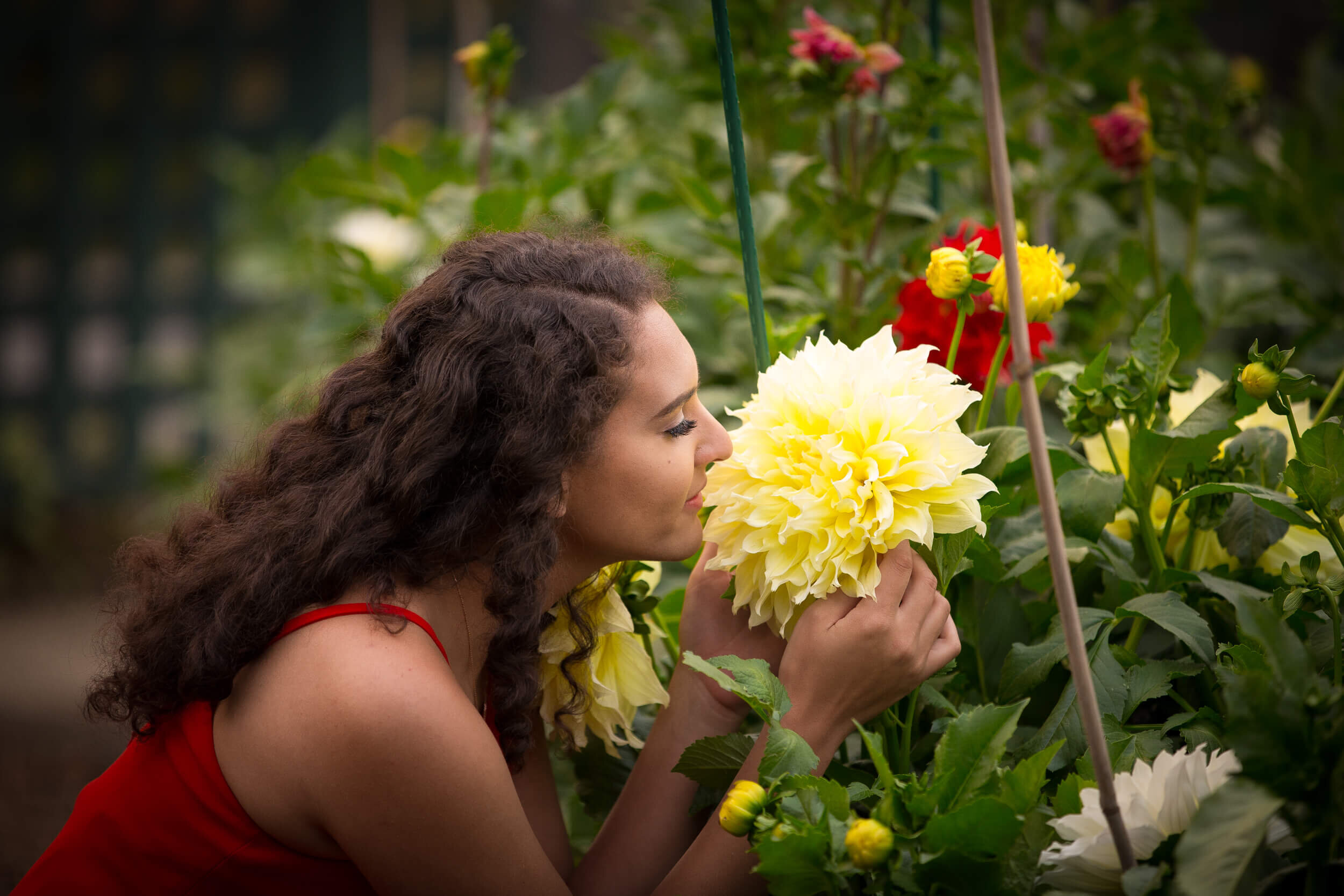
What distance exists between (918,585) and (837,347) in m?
0.20

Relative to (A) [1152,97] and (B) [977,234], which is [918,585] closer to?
(B) [977,234]

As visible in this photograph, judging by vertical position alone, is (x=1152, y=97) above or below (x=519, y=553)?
above

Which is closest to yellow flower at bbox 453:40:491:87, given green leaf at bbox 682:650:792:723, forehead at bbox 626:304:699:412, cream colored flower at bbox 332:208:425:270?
cream colored flower at bbox 332:208:425:270

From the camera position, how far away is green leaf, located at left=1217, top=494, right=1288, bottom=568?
0.83 m

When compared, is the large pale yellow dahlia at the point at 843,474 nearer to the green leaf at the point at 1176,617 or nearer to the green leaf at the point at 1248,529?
the green leaf at the point at 1176,617

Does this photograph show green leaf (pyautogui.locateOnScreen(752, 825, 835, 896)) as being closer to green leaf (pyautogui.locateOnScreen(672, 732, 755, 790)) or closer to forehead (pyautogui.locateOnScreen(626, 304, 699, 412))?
green leaf (pyautogui.locateOnScreen(672, 732, 755, 790))

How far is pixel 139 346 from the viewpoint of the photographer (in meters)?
4.54

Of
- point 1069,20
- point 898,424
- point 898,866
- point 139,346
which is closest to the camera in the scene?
point 898,866

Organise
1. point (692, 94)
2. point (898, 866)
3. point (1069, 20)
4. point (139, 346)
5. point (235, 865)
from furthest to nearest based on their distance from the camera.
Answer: point (139, 346), point (1069, 20), point (692, 94), point (235, 865), point (898, 866)

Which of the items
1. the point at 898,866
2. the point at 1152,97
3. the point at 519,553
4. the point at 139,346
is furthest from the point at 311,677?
the point at 139,346

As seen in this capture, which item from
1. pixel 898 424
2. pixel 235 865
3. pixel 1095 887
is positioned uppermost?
pixel 898 424

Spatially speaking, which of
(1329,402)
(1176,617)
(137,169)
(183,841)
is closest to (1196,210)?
(1329,402)

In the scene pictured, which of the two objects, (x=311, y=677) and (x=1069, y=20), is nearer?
(x=311, y=677)

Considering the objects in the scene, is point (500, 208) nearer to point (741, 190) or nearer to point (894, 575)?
point (741, 190)
